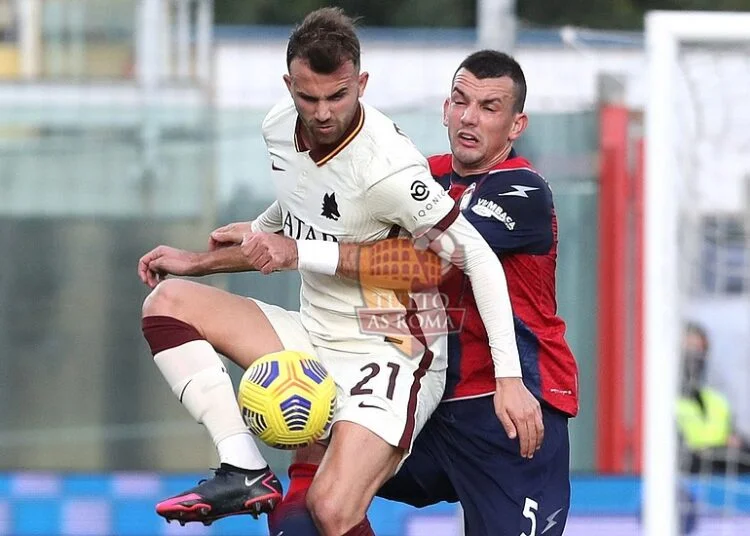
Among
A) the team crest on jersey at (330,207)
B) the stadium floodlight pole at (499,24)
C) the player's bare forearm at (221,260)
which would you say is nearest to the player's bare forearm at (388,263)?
the team crest on jersey at (330,207)

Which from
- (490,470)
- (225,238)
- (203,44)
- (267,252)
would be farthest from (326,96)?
(203,44)

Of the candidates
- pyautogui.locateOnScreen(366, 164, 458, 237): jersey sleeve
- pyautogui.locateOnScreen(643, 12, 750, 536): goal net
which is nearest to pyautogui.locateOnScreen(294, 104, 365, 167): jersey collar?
pyautogui.locateOnScreen(366, 164, 458, 237): jersey sleeve

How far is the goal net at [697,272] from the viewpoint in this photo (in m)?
5.82

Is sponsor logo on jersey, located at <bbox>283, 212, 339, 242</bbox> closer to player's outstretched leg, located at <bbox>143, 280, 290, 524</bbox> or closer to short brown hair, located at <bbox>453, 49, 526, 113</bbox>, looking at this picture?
player's outstretched leg, located at <bbox>143, 280, 290, 524</bbox>

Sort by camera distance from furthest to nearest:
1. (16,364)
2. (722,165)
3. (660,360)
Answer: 1. (16,364)
2. (722,165)
3. (660,360)

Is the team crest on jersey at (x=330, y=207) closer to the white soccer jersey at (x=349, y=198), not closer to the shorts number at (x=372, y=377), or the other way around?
the white soccer jersey at (x=349, y=198)

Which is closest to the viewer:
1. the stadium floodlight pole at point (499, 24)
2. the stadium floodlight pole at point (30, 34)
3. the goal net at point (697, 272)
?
the goal net at point (697, 272)

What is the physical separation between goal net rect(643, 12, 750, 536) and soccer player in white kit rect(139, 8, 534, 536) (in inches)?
61.4

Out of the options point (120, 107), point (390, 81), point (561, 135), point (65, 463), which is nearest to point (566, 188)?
point (561, 135)

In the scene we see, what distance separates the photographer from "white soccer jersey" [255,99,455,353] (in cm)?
424

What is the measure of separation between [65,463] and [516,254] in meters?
4.23

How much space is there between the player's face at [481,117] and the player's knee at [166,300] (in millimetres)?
956

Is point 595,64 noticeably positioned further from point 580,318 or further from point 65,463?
point 65,463

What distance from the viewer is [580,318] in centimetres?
823
